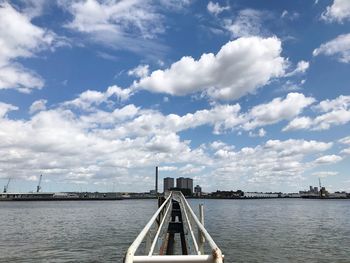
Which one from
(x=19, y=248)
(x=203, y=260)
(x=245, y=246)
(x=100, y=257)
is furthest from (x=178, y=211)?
(x=203, y=260)

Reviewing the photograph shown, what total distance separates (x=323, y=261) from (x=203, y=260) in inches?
1176

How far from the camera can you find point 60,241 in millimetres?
43062

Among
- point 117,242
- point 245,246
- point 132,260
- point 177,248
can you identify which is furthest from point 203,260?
point 117,242

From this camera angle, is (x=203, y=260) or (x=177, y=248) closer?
(x=203, y=260)

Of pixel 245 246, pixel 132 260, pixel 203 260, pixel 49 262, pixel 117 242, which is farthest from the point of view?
pixel 117 242

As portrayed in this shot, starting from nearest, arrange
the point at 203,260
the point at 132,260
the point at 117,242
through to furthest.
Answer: the point at 132,260
the point at 203,260
the point at 117,242

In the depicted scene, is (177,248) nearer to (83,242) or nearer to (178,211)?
(178,211)

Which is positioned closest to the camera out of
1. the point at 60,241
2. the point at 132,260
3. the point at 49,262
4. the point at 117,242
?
the point at 132,260

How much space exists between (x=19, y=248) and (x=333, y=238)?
119 ft

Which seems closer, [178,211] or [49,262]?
[49,262]

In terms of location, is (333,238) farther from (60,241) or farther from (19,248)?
(19,248)

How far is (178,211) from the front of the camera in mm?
38562

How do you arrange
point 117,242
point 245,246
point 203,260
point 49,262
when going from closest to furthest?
point 203,260, point 49,262, point 245,246, point 117,242

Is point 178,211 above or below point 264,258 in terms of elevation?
above
